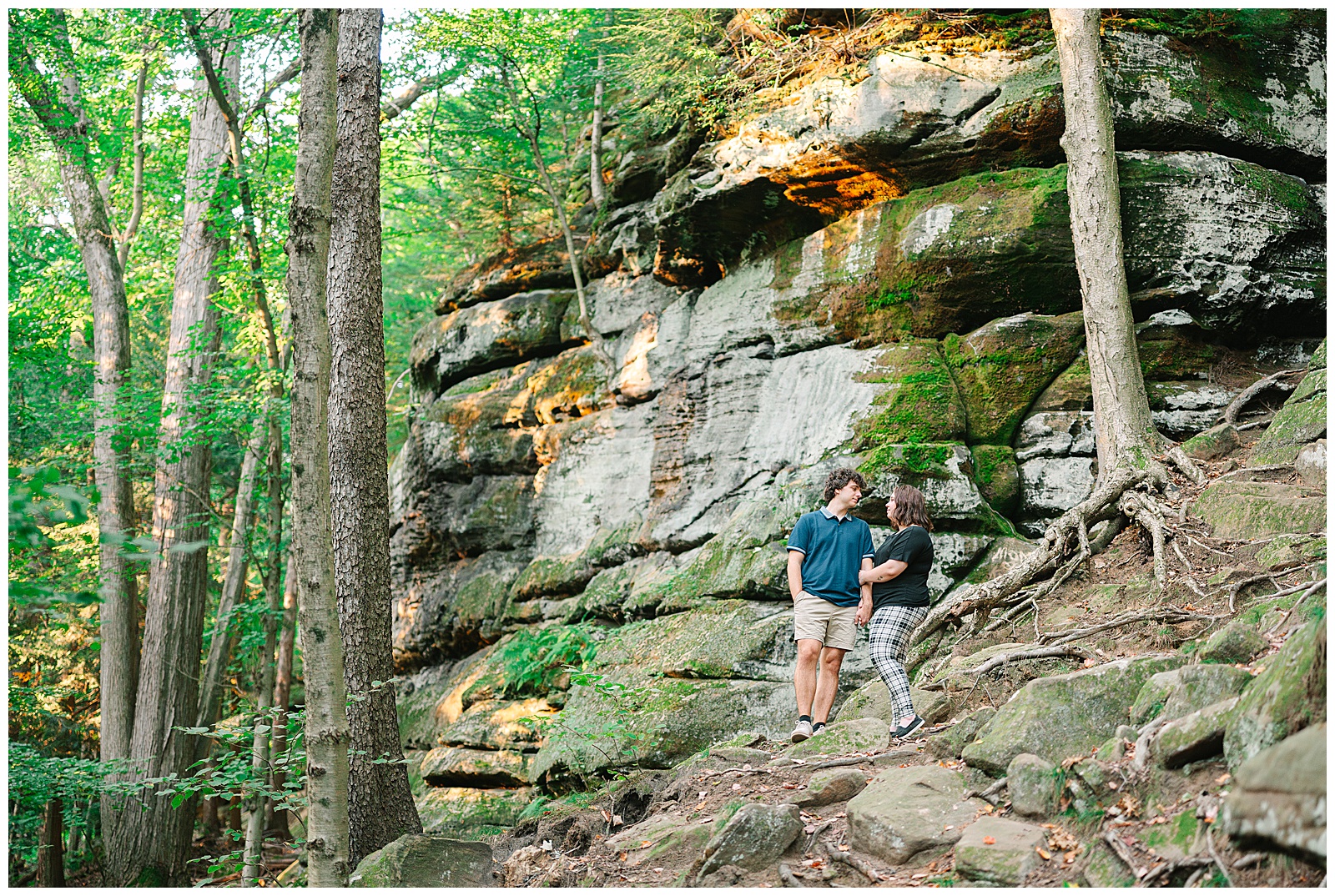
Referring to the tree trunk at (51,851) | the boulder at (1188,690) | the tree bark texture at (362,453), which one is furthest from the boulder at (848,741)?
the tree trunk at (51,851)

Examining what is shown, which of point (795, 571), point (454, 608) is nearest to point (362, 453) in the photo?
point (795, 571)

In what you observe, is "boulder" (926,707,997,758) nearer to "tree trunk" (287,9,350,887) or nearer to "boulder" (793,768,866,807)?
"boulder" (793,768,866,807)

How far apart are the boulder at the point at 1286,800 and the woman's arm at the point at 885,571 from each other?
3.29 meters

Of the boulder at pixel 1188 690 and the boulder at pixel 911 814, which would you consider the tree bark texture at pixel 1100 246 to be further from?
the boulder at pixel 911 814

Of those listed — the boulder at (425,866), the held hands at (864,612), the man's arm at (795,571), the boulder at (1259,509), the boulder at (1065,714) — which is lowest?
the boulder at (425,866)

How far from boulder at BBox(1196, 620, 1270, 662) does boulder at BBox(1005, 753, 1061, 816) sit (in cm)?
116

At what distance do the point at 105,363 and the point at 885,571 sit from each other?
35.0 ft

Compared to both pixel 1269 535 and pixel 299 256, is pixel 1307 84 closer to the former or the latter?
pixel 1269 535

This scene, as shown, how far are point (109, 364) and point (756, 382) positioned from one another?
8.56 metres

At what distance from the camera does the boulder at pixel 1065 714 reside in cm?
444

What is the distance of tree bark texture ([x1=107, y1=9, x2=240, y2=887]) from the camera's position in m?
10.3

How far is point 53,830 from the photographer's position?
12.6 m

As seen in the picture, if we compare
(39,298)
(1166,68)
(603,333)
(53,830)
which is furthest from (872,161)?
(53,830)

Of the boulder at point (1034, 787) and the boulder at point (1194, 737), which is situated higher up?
the boulder at point (1194, 737)
